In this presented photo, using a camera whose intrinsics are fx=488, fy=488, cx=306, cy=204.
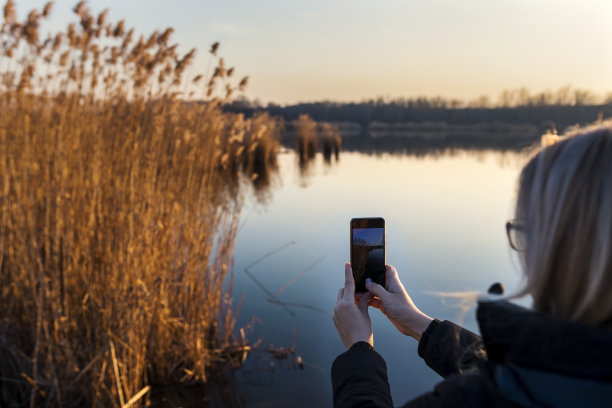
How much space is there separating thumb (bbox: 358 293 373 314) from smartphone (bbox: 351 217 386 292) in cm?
3

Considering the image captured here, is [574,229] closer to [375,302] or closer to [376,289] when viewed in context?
[376,289]

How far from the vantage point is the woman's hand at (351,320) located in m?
1.14

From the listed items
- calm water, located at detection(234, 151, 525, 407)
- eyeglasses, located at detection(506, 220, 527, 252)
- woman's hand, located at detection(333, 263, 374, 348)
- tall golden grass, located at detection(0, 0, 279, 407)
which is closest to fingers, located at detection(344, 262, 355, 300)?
woman's hand, located at detection(333, 263, 374, 348)

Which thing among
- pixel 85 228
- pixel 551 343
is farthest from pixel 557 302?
pixel 85 228

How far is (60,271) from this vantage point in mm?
2494

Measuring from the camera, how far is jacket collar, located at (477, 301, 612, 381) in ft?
2.07

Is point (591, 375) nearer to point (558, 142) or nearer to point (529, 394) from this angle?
point (529, 394)

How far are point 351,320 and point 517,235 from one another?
48cm

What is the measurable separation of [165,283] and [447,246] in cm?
479

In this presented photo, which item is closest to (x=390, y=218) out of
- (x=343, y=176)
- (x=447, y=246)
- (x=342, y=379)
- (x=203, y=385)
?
(x=447, y=246)

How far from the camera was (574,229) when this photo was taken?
2.33 ft

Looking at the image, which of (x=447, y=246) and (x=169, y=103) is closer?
(x=169, y=103)

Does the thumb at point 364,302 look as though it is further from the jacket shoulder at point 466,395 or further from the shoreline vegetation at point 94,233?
the shoreline vegetation at point 94,233

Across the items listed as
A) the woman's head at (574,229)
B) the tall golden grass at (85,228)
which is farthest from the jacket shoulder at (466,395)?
the tall golden grass at (85,228)
